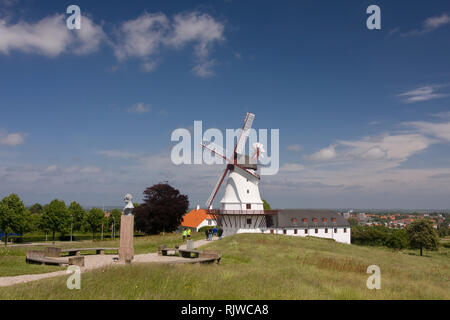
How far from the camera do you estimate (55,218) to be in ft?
152

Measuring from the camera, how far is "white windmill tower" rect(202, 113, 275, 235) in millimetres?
36688

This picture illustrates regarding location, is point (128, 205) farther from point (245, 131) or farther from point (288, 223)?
point (288, 223)

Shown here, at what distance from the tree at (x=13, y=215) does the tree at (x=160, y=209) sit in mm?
13415

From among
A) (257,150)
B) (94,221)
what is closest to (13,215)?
(94,221)

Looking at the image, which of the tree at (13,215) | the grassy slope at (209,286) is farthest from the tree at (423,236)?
the tree at (13,215)

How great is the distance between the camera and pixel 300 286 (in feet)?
34.9

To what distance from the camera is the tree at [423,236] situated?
47719mm

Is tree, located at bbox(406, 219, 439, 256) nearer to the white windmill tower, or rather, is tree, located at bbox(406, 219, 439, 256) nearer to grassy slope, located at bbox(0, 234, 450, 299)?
the white windmill tower

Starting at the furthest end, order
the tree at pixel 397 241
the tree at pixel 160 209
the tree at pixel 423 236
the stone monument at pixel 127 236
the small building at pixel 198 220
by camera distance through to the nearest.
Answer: the small building at pixel 198 220
the tree at pixel 397 241
the tree at pixel 423 236
the tree at pixel 160 209
the stone monument at pixel 127 236

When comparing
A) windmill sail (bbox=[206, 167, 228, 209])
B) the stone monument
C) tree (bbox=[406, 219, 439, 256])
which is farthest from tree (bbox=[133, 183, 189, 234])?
tree (bbox=[406, 219, 439, 256])

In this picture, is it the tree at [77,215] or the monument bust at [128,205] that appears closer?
the monument bust at [128,205]

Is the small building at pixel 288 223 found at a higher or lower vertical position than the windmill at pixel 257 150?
lower

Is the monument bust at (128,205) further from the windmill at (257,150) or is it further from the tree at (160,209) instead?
the tree at (160,209)
